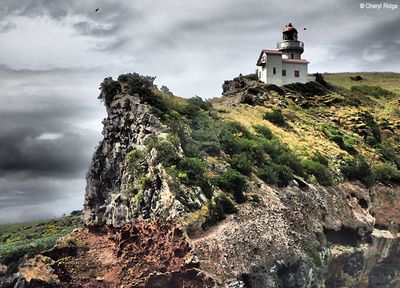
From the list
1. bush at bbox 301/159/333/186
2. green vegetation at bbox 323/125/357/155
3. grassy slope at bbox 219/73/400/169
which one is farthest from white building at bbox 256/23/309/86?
bush at bbox 301/159/333/186

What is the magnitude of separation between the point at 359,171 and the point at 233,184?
20051 mm

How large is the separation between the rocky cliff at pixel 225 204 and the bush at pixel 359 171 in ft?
0.36

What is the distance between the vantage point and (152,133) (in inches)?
1563

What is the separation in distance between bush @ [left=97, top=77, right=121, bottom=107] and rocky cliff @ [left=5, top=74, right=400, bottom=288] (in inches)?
4.5

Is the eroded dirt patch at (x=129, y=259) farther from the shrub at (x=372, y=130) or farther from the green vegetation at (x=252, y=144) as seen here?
the shrub at (x=372, y=130)

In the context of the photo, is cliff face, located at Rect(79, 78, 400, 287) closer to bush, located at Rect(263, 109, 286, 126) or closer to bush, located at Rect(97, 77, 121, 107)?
bush, located at Rect(97, 77, 121, 107)

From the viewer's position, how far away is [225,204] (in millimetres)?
34406

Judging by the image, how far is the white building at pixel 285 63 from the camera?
72.3 metres

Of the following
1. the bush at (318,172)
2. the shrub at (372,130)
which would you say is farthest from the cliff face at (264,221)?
the shrub at (372,130)

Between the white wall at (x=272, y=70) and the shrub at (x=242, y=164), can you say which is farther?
the white wall at (x=272, y=70)

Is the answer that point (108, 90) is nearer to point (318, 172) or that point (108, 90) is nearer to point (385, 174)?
point (318, 172)

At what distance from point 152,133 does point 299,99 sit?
36467 millimetres

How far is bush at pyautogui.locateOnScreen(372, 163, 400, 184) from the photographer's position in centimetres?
5372

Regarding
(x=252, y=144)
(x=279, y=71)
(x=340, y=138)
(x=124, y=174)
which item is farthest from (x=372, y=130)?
(x=124, y=174)
